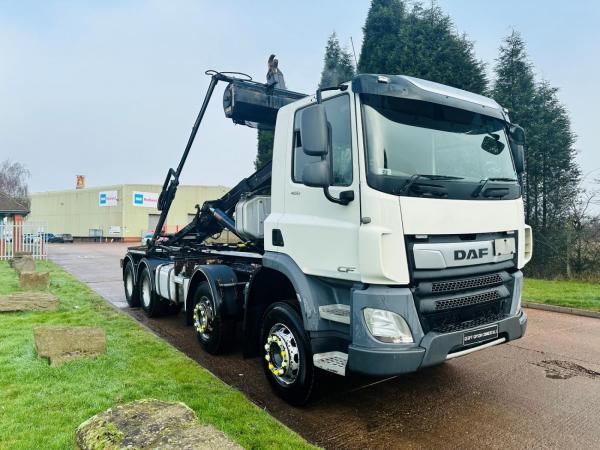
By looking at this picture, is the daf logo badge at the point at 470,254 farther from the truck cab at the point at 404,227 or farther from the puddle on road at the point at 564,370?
the puddle on road at the point at 564,370

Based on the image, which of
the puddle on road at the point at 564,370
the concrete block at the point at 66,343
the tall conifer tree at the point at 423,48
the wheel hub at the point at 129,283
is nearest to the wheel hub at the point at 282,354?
the concrete block at the point at 66,343

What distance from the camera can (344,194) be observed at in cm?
350

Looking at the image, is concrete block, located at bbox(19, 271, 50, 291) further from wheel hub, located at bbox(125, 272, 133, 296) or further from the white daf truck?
the white daf truck

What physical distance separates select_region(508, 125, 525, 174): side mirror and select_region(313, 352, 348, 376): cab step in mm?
2594

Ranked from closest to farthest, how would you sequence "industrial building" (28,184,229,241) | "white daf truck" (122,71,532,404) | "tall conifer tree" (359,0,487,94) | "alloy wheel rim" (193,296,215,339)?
1. "white daf truck" (122,71,532,404)
2. "alloy wheel rim" (193,296,215,339)
3. "tall conifer tree" (359,0,487,94)
4. "industrial building" (28,184,229,241)

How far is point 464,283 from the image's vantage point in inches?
144

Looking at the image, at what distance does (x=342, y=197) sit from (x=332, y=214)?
0.24 metres

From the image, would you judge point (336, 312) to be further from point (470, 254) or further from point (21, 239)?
point (21, 239)

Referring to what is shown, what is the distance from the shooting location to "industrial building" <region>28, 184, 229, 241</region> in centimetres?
4362

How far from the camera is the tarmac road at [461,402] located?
3.49 metres

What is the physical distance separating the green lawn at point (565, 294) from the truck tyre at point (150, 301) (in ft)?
23.9

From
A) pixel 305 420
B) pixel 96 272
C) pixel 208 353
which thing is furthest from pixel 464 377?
pixel 96 272

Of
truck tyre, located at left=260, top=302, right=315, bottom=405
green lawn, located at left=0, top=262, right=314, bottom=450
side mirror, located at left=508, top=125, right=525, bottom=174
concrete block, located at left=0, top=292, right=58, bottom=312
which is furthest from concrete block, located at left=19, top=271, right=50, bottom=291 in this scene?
side mirror, located at left=508, top=125, right=525, bottom=174

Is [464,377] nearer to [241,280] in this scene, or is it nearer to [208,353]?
[241,280]
